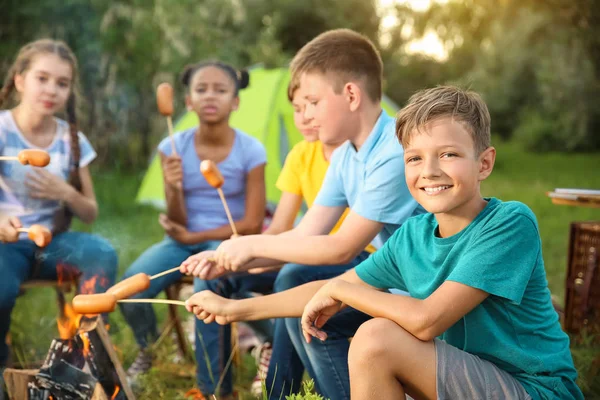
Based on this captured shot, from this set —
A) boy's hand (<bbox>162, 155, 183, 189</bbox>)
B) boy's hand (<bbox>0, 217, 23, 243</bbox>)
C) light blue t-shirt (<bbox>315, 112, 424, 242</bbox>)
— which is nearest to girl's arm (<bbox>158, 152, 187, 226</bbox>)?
boy's hand (<bbox>162, 155, 183, 189</bbox>)

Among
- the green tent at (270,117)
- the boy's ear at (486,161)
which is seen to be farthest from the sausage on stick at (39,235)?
the green tent at (270,117)

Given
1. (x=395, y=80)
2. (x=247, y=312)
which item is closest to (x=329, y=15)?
(x=395, y=80)

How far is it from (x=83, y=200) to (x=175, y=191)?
1.45ft

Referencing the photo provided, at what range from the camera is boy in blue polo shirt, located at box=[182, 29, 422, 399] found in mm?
2447

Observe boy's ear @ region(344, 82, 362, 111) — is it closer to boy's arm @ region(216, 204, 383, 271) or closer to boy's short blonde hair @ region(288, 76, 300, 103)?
boy's short blonde hair @ region(288, 76, 300, 103)

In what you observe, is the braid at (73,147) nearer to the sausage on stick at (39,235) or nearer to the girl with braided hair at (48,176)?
the girl with braided hair at (48,176)

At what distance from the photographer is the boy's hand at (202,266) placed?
102 inches

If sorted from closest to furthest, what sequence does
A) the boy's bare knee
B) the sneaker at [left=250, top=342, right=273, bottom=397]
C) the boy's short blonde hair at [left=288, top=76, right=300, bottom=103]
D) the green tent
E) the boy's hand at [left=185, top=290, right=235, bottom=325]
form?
1. the boy's bare knee
2. the boy's hand at [left=185, top=290, right=235, bottom=325]
3. the boy's short blonde hair at [left=288, top=76, right=300, bottom=103]
4. the sneaker at [left=250, top=342, right=273, bottom=397]
5. the green tent

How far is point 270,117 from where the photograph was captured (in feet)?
19.4

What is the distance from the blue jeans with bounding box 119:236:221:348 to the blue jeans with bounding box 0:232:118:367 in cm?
13

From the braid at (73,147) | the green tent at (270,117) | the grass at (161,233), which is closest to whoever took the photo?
the grass at (161,233)

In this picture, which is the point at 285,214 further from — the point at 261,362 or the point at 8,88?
the point at 8,88

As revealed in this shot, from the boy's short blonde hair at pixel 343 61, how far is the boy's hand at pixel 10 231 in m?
1.35

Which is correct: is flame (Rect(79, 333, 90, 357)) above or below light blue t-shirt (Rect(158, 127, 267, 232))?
below
